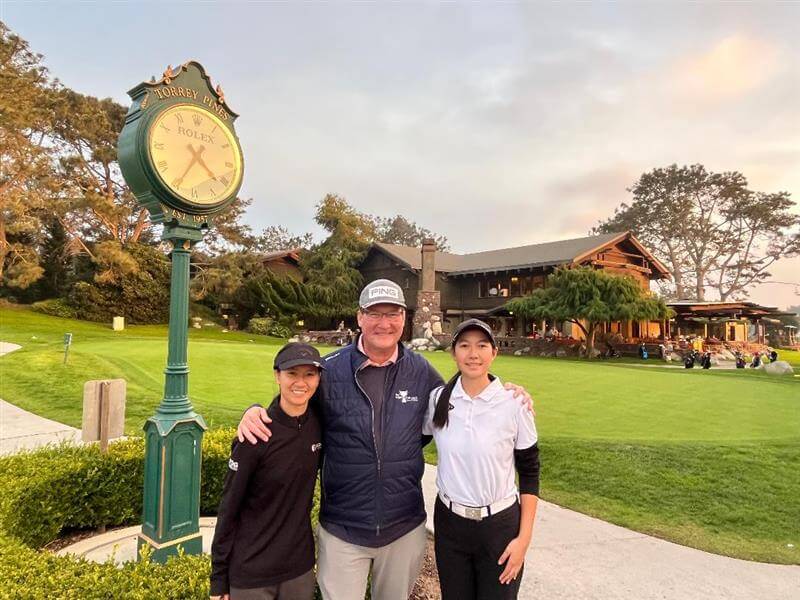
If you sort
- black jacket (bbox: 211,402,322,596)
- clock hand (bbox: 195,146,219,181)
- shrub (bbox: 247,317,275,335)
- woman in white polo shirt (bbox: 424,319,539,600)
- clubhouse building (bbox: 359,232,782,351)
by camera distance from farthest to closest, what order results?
shrub (bbox: 247,317,275,335) → clubhouse building (bbox: 359,232,782,351) → clock hand (bbox: 195,146,219,181) → woman in white polo shirt (bbox: 424,319,539,600) → black jacket (bbox: 211,402,322,596)

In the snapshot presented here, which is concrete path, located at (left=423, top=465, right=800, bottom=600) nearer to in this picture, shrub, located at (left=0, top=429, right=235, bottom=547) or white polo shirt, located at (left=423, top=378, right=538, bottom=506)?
white polo shirt, located at (left=423, top=378, right=538, bottom=506)

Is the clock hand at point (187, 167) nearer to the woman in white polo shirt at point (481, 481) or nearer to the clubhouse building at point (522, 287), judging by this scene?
the woman in white polo shirt at point (481, 481)

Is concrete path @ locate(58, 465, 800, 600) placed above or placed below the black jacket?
below

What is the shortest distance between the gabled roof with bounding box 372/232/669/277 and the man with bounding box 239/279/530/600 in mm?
26439

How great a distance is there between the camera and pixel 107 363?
40.4 ft

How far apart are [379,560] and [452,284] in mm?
32929

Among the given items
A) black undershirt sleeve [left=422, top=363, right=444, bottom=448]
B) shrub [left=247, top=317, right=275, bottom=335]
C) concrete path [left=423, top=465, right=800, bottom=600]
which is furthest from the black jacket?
shrub [left=247, top=317, right=275, bottom=335]

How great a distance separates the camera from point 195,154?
3553 millimetres

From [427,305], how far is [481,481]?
92.7 ft

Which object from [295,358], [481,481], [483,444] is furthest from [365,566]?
[295,358]

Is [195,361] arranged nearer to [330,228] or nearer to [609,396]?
[609,396]

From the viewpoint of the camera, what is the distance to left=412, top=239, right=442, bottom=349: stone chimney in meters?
30.0

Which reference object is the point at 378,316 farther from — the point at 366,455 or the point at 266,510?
the point at 266,510

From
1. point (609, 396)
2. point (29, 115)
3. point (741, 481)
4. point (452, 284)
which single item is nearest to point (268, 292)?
point (452, 284)
